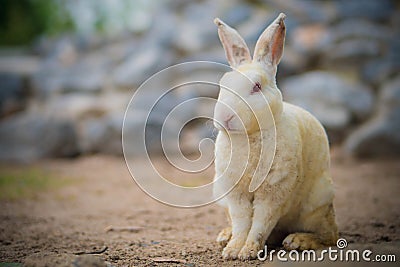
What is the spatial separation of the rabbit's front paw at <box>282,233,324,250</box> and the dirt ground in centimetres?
33

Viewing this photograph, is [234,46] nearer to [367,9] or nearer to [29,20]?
[367,9]

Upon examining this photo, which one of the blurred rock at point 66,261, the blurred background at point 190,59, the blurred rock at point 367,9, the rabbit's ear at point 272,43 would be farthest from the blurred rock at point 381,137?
the blurred rock at point 66,261

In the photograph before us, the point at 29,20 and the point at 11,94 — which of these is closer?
the point at 11,94

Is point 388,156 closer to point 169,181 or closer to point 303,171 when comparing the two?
point 169,181

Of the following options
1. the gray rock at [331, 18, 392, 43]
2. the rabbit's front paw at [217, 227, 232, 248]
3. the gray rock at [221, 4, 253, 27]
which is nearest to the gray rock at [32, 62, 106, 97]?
the gray rock at [221, 4, 253, 27]

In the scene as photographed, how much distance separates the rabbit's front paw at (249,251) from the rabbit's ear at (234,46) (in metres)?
1.10

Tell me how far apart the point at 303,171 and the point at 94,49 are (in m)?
8.82

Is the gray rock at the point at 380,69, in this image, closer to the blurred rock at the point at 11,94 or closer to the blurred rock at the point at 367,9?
the blurred rock at the point at 367,9

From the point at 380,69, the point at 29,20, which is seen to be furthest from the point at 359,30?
the point at 29,20

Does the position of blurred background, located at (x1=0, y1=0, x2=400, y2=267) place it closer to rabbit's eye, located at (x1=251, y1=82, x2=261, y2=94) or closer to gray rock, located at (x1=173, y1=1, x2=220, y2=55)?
gray rock, located at (x1=173, y1=1, x2=220, y2=55)

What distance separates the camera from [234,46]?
10.2ft

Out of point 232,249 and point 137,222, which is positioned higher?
point 137,222

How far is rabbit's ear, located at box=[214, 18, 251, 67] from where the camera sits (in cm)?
308

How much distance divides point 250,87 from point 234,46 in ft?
1.20
